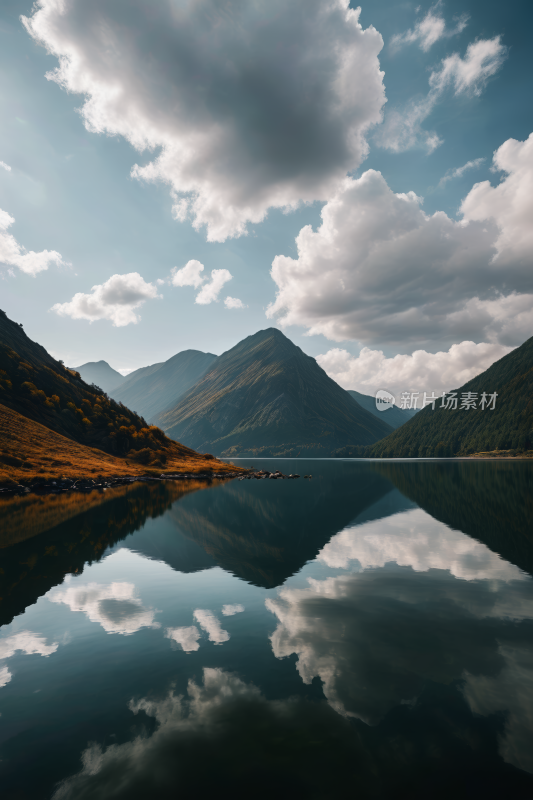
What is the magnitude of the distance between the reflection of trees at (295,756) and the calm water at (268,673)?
5cm

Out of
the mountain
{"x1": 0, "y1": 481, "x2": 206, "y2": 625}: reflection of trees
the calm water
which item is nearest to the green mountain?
the mountain

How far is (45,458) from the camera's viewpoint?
113062 mm

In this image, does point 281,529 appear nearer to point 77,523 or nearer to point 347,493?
point 77,523

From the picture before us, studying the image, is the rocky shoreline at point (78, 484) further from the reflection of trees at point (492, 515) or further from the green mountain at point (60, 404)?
the reflection of trees at point (492, 515)

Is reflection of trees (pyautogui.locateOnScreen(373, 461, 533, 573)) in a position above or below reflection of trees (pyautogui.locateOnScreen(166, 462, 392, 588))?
above

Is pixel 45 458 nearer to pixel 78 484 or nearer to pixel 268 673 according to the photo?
pixel 78 484

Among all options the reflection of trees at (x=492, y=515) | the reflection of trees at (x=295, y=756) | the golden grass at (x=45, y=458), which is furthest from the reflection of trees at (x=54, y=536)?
the reflection of trees at (x=492, y=515)

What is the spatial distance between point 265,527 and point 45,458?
95448mm

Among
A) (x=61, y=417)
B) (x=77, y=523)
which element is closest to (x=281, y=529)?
(x=77, y=523)

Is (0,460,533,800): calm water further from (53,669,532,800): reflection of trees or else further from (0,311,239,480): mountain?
(0,311,239,480): mountain

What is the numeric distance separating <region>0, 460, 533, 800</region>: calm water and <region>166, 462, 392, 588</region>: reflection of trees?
601mm

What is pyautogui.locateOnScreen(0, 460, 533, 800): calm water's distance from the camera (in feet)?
31.4

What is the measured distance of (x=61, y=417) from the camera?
158625 millimetres

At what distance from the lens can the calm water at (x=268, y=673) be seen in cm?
957
